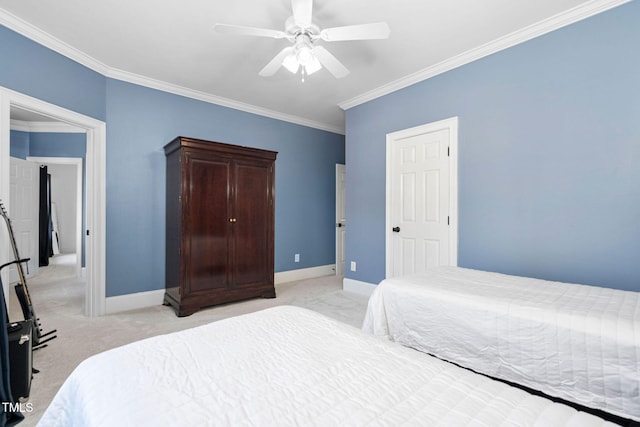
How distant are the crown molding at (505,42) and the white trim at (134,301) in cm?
358

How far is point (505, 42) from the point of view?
2.62 m

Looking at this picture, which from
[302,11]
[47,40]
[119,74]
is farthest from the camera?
[119,74]

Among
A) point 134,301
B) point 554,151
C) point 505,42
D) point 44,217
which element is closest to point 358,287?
point 554,151

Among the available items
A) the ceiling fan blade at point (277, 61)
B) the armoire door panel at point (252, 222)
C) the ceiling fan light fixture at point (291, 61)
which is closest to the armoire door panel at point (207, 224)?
the armoire door panel at point (252, 222)

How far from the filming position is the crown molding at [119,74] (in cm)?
235

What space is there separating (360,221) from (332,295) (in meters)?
1.06

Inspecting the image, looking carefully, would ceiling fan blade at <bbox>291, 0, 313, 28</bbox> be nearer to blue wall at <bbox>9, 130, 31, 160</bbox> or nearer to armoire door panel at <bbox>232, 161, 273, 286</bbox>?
armoire door panel at <bbox>232, 161, 273, 286</bbox>

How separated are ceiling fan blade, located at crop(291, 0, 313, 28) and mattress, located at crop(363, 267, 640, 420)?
1.88 metres

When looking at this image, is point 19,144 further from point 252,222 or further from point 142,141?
point 252,222

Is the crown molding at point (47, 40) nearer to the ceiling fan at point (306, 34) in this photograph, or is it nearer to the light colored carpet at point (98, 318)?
the ceiling fan at point (306, 34)

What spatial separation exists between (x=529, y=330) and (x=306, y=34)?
2.30m

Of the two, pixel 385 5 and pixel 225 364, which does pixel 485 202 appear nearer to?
pixel 385 5

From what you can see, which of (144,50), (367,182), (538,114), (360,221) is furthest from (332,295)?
(144,50)

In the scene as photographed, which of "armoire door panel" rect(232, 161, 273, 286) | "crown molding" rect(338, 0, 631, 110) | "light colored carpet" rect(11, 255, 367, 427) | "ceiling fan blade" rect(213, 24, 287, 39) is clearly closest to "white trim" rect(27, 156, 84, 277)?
"light colored carpet" rect(11, 255, 367, 427)
